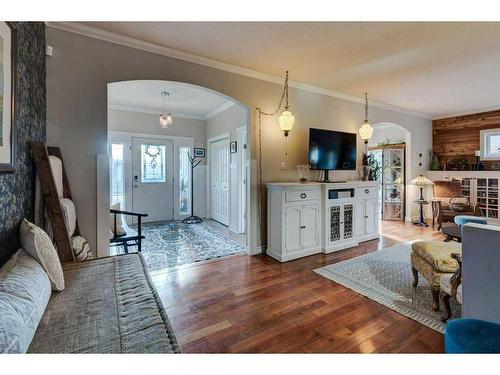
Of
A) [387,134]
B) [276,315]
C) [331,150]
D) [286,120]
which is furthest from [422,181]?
[276,315]

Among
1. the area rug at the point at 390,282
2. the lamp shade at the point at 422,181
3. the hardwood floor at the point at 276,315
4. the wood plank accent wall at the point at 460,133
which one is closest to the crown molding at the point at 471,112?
the wood plank accent wall at the point at 460,133

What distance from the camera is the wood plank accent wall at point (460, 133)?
210 inches

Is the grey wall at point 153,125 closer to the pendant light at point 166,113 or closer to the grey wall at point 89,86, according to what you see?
the pendant light at point 166,113

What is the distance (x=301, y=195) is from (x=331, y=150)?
1065 mm

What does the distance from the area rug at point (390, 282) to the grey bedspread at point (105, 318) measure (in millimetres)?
1964

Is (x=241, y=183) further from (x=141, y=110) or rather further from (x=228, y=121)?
(x=141, y=110)

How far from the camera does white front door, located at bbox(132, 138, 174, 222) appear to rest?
5469 millimetres

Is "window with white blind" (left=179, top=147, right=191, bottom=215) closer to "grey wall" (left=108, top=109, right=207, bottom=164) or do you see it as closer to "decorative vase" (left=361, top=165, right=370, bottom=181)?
"grey wall" (left=108, top=109, right=207, bottom=164)

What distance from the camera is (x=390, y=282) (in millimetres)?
2607

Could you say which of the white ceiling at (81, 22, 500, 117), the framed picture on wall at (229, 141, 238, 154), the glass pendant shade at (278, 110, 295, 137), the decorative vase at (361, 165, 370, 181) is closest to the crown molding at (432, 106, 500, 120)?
the white ceiling at (81, 22, 500, 117)
